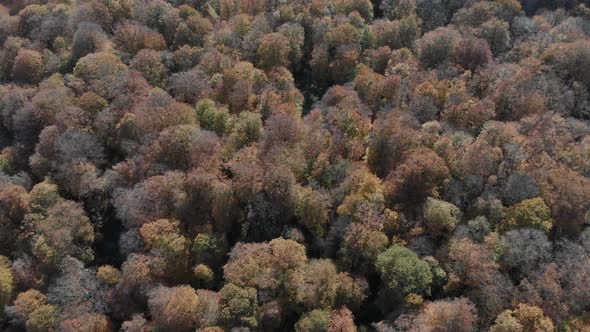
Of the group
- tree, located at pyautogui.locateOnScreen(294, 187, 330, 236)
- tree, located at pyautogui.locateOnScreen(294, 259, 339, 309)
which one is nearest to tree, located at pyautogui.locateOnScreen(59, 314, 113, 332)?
tree, located at pyautogui.locateOnScreen(294, 259, 339, 309)

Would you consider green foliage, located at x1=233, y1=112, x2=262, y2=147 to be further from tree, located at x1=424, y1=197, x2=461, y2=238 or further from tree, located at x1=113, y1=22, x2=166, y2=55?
tree, located at x1=113, y1=22, x2=166, y2=55

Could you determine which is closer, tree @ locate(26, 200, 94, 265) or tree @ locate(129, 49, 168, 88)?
tree @ locate(26, 200, 94, 265)

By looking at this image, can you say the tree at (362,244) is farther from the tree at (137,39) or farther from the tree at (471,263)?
the tree at (137,39)

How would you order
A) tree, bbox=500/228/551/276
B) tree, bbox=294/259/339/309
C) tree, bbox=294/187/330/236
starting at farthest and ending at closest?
tree, bbox=294/187/330/236
tree, bbox=294/259/339/309
tree, bbox=500/228/551/276

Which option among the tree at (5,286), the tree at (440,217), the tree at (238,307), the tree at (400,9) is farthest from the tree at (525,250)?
the tree at (5,286)

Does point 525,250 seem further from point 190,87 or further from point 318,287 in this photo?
point 190,87

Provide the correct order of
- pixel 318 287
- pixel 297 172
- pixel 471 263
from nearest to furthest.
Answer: pixel 471 263 < pixel 318 287 < pixel 297 172

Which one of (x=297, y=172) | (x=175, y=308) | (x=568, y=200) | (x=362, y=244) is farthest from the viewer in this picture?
(x=297, y=172)

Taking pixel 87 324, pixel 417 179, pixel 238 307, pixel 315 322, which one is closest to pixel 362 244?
pixel 315 322
